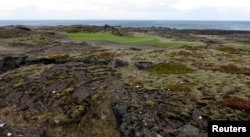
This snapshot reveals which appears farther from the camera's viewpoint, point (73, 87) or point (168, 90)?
point (73, 87)

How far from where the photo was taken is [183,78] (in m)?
29.0

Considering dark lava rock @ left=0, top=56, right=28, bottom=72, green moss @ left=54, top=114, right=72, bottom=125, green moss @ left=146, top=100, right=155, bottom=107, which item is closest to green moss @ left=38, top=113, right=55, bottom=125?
green moss @ left=54, top=114, right=72, bottom=125

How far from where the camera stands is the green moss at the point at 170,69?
31734 mm

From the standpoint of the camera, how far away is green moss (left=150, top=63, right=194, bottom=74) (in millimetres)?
31734

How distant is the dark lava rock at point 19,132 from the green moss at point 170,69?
45.4 feet

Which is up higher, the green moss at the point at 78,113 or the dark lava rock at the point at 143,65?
the dark lava rock at the point at 143,65

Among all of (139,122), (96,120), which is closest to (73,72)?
(96,120)

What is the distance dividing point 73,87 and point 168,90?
28.3 ft

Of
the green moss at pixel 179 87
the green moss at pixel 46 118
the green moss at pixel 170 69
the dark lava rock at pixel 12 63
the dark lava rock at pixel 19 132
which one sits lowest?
the dark lava rock at pixel 19 132

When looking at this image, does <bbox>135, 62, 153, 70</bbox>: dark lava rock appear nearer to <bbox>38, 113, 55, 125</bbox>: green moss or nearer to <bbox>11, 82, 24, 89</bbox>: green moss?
<bbox>11, 82, 24, 89</bbox>: green moss

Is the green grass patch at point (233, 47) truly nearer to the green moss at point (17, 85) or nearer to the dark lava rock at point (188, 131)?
the green moss at point (17, 85)

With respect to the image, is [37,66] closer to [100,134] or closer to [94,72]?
[94,72]

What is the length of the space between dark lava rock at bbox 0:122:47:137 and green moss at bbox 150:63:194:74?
45.4 ft

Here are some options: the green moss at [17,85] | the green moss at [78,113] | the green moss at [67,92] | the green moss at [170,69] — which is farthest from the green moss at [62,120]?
the green moss at [170,69]
